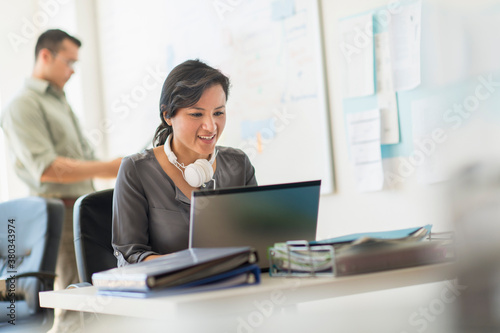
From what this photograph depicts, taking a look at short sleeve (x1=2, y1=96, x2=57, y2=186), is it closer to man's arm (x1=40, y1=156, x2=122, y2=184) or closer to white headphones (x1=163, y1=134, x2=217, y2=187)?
man's arm (x1=40, y1=156, x2=122, y2=184)

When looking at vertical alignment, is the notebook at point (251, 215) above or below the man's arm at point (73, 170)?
below

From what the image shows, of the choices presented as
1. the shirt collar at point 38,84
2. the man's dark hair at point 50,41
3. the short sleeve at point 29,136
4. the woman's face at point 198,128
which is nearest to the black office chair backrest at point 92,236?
the woman's face at point 198,128

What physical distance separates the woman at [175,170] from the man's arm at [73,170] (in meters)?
0.85

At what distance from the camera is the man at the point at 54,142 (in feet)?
8.86

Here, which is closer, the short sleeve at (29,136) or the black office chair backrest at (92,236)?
the black office chair backrest at (92,236)

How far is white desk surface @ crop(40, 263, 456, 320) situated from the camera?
2.81ft

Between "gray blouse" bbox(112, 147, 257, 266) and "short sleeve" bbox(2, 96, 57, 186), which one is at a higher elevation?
"short sleeve" bbox(2, 96, 57, 186)

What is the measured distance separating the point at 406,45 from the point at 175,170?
1.08 m

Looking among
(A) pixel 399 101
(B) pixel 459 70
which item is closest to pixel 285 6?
(A) pixel 399 101

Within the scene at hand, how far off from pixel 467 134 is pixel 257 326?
1158 mm

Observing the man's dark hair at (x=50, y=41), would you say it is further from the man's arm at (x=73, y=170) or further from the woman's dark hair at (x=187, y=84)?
the woman's dark hair at (x=187, y=84)

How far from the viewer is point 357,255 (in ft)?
3.27

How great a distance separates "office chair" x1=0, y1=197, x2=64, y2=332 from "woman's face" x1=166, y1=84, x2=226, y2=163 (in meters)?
0.72

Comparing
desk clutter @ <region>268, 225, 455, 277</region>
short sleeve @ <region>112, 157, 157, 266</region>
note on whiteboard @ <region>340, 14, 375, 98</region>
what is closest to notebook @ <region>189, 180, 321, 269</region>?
desk clutter @ <region>268, 225, 455, 277</region>
